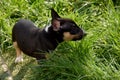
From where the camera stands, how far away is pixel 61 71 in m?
4.08

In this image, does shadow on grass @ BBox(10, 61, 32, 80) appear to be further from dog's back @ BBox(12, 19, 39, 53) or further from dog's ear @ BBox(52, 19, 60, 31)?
dog's ear @ BBox(52, 19, 60, 31)

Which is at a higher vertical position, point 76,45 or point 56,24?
point 56,24

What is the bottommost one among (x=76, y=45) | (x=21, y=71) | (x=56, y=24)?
(x=21, y=71)

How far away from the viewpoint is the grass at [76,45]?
13.1 feet

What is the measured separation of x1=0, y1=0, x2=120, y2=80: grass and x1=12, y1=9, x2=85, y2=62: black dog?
13 centimetres

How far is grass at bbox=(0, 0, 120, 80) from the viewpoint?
3986mm

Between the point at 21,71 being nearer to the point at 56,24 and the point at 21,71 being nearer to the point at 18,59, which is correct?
the point at 18,59

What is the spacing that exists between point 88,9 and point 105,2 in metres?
0.28

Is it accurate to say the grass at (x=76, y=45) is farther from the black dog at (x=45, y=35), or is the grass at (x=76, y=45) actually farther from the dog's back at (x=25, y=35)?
the dog's back at (x=25, y=35)

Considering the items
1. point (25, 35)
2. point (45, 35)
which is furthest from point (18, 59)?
point (45, 35)

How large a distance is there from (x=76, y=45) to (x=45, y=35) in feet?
1.34

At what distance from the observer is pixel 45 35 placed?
423 cm

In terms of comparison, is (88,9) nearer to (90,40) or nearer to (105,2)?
(105,2)

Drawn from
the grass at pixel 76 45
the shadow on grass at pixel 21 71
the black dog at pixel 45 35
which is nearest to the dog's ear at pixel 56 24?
the black dog at pixel 45 35
